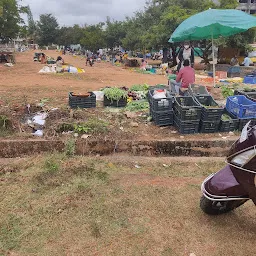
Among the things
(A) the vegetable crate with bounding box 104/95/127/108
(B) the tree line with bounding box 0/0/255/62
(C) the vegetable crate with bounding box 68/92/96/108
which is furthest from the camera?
(B) the tree line with bounding box 0/0/255/62

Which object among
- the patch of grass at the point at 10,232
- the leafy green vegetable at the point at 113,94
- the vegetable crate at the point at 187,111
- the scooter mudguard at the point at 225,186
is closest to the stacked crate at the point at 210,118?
the vegetable crate at the point at 187,111

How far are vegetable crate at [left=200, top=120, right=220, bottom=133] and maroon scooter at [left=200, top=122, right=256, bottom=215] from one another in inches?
105

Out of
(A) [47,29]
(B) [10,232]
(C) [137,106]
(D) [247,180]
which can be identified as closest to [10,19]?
(C) [137,106]

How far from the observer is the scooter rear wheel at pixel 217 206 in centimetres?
298

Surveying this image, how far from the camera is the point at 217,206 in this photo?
9.89 feet

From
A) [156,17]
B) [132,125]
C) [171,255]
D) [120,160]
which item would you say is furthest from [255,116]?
[156,17]

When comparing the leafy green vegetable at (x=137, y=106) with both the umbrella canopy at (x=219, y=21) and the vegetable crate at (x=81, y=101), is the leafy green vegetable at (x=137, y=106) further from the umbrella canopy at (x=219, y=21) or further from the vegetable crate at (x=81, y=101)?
the umbrella canopy at (x=219, y=21)

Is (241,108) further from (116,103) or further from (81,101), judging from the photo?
(81,101)

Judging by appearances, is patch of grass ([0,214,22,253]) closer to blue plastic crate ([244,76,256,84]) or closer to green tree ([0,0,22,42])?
Answer: blue plastic crate ([244,76,256,84])

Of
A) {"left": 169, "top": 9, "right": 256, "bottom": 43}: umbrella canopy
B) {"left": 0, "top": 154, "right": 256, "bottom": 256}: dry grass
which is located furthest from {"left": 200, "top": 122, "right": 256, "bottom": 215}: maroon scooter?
{"left": 169, "top": 9, "right": 256, "bottom": 43}: umbrella canopy

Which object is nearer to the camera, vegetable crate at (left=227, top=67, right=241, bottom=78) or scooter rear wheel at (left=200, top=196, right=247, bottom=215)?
scooter rear wheel at (left=200, top=196, right=247, bottom=215)

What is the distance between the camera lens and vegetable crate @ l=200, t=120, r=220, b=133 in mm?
5578

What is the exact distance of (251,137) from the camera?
2408 mm

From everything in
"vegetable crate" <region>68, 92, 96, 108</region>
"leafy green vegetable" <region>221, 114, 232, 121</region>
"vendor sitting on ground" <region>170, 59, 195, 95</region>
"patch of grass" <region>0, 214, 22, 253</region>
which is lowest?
"patch of grass" <region>0, 214, 22, 253</region>
